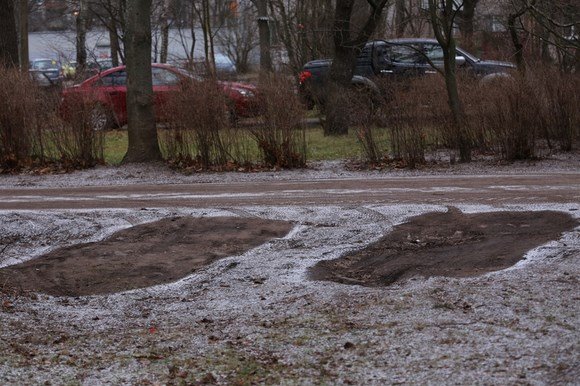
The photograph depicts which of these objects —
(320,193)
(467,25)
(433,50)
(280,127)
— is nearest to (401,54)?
(433,50)

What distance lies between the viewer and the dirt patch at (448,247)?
784cm

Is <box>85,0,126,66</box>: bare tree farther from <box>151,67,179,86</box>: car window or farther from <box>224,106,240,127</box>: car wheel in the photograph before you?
<box>224,106,240,127</box>: car wheel

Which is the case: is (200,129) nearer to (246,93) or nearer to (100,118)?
(246,93)

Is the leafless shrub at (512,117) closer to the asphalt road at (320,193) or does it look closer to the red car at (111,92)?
the asphalt road at (320,193)

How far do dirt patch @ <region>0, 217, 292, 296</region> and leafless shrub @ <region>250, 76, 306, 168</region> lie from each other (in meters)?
4.67

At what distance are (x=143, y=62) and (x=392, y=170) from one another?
4.62m

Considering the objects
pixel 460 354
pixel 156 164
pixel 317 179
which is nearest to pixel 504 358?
pixel 460 354

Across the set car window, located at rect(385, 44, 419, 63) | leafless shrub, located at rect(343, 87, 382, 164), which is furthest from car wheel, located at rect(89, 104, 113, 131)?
car window, located at rect(385, 44, 419, 63)

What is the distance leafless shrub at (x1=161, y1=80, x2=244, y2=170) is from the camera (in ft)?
49.6

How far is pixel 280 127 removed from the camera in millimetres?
15180

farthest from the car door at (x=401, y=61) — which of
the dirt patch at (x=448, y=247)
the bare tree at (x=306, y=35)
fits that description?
the dirt patch at (x=448, y=247)

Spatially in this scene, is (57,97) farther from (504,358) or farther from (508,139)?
(504,358)

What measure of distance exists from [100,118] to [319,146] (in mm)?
4218

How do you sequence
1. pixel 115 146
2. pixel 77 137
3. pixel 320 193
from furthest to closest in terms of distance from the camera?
pixel 115 146, pixel 77 137, pixel 320 193
